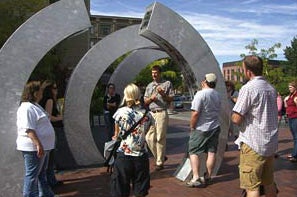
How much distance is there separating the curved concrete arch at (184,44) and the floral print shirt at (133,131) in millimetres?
2376

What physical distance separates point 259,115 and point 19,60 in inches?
133

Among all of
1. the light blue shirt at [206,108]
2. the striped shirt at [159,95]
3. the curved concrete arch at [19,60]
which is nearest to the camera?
the curved concrete arch at [19,60]

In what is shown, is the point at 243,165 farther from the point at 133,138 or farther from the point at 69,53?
the point at 69,53

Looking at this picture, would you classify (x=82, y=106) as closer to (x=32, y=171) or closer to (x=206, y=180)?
(x=206, y=180)

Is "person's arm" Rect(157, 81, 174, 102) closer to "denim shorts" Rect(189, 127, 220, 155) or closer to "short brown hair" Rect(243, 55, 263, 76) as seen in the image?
"denim shorts" Rect(189, 127, 220, 155)

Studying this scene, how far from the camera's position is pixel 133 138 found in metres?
4.72

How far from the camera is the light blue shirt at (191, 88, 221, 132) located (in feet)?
21.5

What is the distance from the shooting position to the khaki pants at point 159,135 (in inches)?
316

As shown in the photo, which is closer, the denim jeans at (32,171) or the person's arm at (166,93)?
the denim jeans at (32,171)

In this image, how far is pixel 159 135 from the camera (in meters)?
8.04

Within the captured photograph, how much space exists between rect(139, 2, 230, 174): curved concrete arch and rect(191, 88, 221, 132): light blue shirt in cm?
76

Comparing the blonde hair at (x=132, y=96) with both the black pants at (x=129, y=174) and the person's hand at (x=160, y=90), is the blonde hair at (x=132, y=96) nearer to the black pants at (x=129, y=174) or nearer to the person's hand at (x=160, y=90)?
the black pants at (x=129, y=174)

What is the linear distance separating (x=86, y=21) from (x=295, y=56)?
78.9 meters

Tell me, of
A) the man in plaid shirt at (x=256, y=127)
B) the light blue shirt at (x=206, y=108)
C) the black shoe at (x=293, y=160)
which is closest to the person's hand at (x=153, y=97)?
the light blue shirt at (x=206, y=108)
